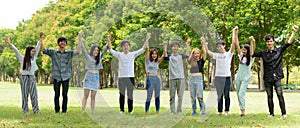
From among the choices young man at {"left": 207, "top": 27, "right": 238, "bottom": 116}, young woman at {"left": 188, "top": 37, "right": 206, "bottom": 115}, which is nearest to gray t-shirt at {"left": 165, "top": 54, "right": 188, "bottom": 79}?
young woman at {"left": 188, "top": 37, "right": 206, "bottom": 115}

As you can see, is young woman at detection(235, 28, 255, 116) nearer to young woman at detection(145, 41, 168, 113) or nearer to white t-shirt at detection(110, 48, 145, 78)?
young woman at detection(145, 41, 168, 113)

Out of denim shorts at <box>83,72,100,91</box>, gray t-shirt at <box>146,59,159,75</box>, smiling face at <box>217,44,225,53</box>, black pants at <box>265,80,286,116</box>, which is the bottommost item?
black pants at <box>265,80,286,116</box>

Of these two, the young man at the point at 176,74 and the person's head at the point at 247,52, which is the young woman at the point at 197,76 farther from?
the person's head at the point at 247,52

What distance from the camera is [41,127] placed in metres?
8.54

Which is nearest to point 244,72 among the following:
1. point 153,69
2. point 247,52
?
point 247,52

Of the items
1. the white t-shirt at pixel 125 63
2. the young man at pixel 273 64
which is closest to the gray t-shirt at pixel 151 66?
the white t-shirt at pixel 125 63

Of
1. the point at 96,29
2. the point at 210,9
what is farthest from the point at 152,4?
the point at 210,9

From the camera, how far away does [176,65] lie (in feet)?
34.9

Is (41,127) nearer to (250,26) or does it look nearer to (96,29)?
(96,29)

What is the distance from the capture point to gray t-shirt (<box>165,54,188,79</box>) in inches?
413

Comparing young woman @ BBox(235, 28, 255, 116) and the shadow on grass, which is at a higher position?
young woman @ BBox(235, 28, 255, 116)

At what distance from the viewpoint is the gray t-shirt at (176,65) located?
1050 cm

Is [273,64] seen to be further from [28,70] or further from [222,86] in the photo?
[28,70]

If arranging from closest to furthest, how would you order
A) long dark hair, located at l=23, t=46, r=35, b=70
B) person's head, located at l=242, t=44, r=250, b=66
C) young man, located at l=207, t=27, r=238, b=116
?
young man, located at l=207, t=27, r=238, b=116, long dark hair, located at l=23, t=46, r=35, b=70, person's head, located at l=242, t=44, r=250, b=66
